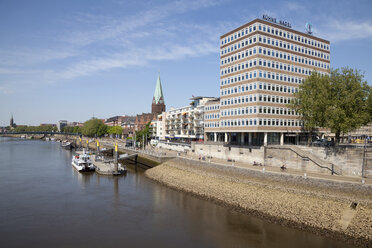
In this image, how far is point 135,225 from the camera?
37.3m

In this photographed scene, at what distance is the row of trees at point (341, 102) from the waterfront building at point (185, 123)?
46951 millimetres

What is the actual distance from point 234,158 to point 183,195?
2250 cm

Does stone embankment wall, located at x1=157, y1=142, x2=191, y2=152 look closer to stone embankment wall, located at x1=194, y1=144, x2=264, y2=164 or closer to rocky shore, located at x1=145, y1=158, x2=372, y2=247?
stone embankment wall, located at x1=194, y1=144, x2=264, y2=164

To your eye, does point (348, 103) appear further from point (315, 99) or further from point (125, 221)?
point (125, 221)

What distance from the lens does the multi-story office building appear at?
66.0 meters

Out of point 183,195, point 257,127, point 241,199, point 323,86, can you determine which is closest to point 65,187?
point 183,195

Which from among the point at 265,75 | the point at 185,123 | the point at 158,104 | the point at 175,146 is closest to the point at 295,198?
the point at 265,75

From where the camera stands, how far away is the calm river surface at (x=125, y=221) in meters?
32.2

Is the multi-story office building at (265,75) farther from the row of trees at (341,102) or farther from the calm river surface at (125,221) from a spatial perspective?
the calm river surface at (125,221)

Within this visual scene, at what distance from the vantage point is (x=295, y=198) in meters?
40.9

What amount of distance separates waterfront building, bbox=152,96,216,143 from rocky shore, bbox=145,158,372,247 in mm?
46944

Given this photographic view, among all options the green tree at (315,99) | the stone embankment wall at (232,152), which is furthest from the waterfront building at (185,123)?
the green tree at (315,99)

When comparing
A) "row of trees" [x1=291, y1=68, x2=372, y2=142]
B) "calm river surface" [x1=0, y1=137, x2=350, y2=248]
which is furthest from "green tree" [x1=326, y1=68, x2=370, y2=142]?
"calm river surface" [x1=0, y1=137, x2=350, y2=248]

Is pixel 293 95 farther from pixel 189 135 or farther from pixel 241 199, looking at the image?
pixel 189 135
